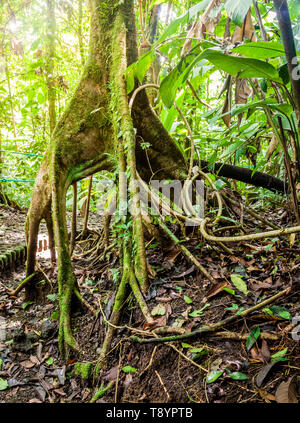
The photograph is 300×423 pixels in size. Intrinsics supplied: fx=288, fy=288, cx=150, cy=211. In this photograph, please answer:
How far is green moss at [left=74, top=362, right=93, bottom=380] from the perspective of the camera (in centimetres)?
187

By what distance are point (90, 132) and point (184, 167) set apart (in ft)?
3.13

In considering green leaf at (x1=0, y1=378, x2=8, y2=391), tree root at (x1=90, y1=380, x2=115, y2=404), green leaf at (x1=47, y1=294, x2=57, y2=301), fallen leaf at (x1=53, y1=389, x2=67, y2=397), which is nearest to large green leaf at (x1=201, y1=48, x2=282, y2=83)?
tree root at (x1=90, y1=380, x2=115, y2=404)

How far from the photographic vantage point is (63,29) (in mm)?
4707

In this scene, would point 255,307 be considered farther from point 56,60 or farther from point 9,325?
point 56,60

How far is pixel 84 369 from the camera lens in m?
1.90

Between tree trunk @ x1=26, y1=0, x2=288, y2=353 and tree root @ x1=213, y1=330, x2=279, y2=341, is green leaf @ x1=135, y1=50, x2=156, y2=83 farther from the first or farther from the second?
tree root @ x1=213, y1=330, x2=279, y2=341

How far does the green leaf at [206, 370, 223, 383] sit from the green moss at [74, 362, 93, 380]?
33.8 inches

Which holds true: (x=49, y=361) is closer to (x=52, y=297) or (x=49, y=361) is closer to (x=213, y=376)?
(x=52, y=297)

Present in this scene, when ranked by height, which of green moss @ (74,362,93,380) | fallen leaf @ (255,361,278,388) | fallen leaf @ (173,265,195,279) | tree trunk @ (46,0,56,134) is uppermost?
tree trunk @ (46,0,56,134)

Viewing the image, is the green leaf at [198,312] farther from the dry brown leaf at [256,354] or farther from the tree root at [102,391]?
the tree root at [102,391]

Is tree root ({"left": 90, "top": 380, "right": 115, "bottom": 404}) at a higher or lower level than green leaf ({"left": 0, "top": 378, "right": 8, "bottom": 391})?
higher

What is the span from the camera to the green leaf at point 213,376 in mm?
1368

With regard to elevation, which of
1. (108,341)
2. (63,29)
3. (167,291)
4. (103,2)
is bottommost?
(108,341)
